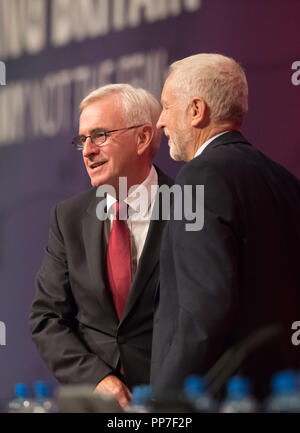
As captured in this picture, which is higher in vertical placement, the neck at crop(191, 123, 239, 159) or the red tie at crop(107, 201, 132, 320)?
the neck at crop(191, 123, 239, 159)

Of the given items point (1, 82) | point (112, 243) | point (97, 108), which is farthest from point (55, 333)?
point (1, 82)

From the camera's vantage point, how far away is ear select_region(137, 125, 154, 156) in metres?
2.73

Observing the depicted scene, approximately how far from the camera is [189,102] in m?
2.12

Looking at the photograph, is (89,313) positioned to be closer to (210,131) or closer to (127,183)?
(127,183)

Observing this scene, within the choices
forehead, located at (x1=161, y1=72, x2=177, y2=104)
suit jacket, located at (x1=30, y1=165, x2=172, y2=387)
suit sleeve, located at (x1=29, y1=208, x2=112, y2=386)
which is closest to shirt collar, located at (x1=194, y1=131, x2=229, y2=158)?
forehead, located at (x1=161, y1=72, x2=177, y2=104)

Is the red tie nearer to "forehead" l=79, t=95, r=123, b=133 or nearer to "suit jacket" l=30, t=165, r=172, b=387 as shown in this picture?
"suit jacket" l=30, t=165, r=172, b=387

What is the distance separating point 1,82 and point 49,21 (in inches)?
13.3

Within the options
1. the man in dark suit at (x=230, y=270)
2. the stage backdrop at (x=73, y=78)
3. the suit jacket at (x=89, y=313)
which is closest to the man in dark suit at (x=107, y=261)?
the suit jacket at (x=89, y=313)

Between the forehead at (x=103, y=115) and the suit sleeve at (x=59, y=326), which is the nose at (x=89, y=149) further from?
the suit sleeve at (x=59, y=326)

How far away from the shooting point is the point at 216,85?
2.12 meters

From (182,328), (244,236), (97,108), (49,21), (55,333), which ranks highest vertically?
(49,21)

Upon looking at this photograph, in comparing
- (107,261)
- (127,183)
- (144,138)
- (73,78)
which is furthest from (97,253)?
(73,78)
